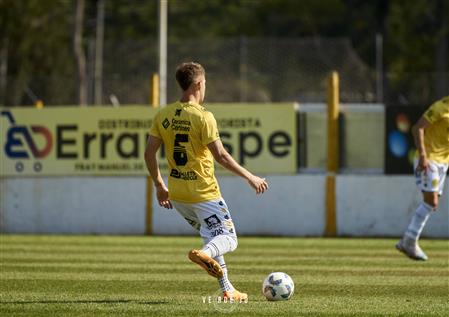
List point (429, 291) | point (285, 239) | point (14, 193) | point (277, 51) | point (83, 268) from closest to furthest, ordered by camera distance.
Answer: point (429, 291) → point (83, 268) → point (285, 239) → point (14, 193) → point (277, 51)

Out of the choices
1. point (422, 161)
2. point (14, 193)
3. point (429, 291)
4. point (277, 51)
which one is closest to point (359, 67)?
point (277, 51)

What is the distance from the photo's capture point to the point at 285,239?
2191 centimetres

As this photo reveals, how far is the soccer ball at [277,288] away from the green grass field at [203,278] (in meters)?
0.10

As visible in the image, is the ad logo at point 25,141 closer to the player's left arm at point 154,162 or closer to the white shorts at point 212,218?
the player's left arm at point 154,162

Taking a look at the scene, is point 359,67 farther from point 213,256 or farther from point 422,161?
point 213,256

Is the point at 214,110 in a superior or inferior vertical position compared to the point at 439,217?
superior

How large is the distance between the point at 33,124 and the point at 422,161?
9390 mm

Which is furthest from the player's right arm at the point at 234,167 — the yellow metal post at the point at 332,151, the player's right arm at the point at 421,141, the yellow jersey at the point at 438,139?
the yellow metal post at the point at 332,151

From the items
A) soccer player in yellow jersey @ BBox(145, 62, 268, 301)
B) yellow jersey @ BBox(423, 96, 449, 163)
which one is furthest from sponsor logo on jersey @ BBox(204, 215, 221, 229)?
yellow jersey @ BBox(423, 96, 449, 163)

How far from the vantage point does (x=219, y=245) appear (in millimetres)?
11398

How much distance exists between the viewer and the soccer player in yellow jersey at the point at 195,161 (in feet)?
37.4

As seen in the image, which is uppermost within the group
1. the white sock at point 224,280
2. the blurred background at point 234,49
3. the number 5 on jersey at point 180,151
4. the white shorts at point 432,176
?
the blurred background at point 234,49

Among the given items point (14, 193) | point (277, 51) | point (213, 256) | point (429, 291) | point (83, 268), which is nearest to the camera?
point (213, 256)

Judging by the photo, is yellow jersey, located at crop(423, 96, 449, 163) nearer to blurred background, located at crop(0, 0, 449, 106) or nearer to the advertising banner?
the advertising banner
